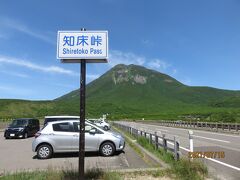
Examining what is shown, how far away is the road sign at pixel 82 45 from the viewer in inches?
368

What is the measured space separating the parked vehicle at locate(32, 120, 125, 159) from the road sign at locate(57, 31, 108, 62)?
8.44m

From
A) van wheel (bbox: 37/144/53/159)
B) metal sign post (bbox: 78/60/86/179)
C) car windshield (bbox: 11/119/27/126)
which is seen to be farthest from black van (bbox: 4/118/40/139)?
metal sign post (bbox: 78/60/86/179)

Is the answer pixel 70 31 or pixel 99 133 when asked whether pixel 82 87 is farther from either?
pixel 99 133

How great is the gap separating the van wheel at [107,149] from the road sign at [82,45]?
28.6ft

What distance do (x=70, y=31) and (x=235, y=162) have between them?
8162mm

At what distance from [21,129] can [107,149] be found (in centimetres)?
1722

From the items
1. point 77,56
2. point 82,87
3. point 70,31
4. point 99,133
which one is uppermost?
point 70,31

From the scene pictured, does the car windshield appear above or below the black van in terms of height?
above

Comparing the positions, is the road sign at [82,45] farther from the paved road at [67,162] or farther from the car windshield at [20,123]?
the car windshield at [20,123]

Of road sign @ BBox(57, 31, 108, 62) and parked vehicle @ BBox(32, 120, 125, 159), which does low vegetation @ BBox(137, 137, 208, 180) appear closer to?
road sign @ BBox(57, 31, 108, 62)

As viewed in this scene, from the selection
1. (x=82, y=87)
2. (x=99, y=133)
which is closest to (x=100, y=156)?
(x=99, y=133)

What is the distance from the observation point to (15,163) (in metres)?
15.5

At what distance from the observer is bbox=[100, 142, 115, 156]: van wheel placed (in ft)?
57.6

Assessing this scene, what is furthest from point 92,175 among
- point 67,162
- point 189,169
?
point 67,162
